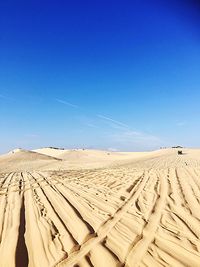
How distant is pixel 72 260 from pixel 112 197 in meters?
4.66

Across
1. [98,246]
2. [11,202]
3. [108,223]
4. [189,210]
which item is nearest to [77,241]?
[98,246]

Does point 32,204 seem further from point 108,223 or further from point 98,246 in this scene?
point 98,246

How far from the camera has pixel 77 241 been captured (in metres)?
5.24

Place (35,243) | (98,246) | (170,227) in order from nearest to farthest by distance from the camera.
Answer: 1. (98,246)
2. (35,243)
3. (170,227)

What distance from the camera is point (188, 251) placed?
4.62 metres

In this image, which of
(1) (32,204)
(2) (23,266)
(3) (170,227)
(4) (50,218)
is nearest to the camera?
(2) (23,266)

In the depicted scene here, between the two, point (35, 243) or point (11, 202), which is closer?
point (35, 243)

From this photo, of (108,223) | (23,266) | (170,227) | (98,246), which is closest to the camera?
(23,266)

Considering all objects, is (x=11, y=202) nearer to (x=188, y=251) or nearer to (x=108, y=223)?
(x=108, y=223)

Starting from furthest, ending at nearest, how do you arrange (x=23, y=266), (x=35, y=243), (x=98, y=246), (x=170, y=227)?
(x=170, y=227) → (x=35, y=243) → (x=98, y=246) → (x=23, y=266)

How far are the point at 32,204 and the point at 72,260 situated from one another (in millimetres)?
4422

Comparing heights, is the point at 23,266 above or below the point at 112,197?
below

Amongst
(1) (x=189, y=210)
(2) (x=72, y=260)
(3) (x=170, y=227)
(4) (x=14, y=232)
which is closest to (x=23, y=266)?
(2) (x=72, y=260)

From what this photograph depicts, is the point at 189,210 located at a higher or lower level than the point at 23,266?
higher
